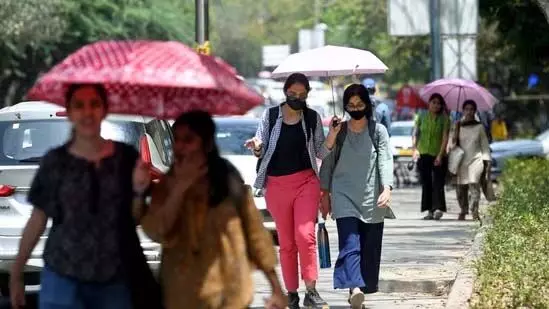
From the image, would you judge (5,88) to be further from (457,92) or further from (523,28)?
(457,92)

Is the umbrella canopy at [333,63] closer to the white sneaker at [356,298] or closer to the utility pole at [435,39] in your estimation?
the white sneaker at [356,298]

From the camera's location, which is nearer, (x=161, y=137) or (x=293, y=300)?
(x=293, y=300)

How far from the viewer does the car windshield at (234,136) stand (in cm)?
1791

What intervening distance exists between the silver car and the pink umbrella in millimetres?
9656

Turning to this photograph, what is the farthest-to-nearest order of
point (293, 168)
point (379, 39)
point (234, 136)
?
point (379, 39) < point (234, 136) < point (293, 168)

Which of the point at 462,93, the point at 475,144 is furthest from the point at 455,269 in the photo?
the point at 462,93

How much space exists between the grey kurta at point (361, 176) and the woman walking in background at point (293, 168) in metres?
0.16

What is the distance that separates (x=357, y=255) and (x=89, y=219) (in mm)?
4802

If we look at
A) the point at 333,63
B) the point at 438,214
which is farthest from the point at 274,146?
the point at 438,214

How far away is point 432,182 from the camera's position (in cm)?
2098

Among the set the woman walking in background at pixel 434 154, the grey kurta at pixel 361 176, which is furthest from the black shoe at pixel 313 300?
the woman walking in background at pixel 434 154

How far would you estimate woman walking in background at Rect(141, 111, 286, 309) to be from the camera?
20.2ft

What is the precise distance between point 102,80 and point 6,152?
623 centimetres

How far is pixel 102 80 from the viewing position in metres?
6.00
